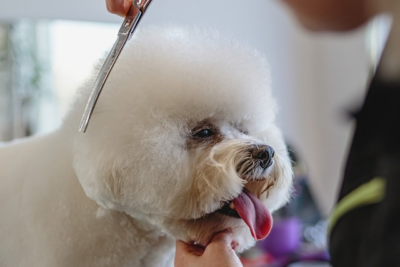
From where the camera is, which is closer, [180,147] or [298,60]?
[180,147]

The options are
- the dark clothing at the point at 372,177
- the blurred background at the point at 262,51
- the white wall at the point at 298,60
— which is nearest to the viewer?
the dark clothing at the point at 372,177

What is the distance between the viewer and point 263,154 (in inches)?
23.0

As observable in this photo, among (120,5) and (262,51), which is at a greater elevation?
(120,5)

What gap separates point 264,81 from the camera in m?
0.69

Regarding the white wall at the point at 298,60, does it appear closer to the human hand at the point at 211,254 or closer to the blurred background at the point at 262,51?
the blurred background at the point at 262,51

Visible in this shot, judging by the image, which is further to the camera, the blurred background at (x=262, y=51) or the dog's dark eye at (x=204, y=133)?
the blurred background at (x=262, y=51)

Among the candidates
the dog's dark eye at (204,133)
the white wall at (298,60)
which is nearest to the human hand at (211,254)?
the dog's dark eye at (204,133)

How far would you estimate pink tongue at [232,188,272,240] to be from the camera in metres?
0.58

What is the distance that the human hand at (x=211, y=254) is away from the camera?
22.2 inches

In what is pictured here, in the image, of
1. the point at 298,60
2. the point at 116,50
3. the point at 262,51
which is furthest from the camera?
the point at 298,60

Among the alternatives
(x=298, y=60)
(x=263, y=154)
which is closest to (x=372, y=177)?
(x=263, y=154)

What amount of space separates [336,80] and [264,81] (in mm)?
1591

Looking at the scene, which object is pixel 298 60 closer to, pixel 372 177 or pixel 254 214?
pixel 254 214

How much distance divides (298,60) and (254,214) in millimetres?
1829
